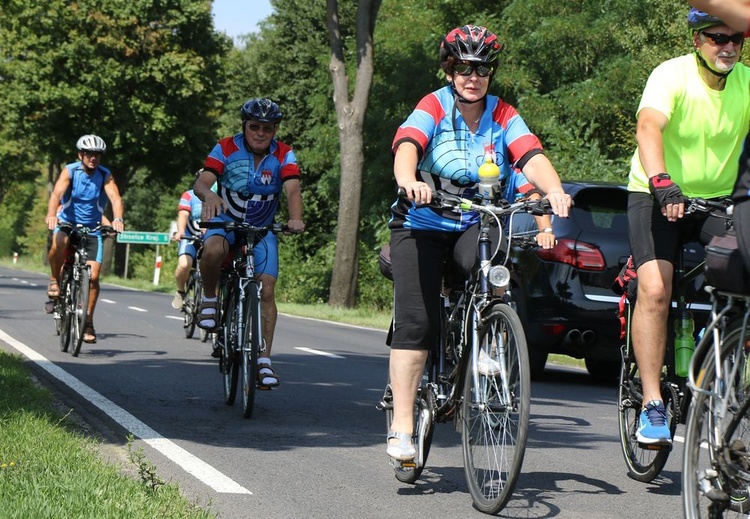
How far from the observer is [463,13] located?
35250 mm

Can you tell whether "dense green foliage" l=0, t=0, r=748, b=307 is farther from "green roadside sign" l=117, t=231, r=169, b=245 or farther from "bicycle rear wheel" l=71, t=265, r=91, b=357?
"bicycle rear wheel" l=71, t=265, r=91, b=357

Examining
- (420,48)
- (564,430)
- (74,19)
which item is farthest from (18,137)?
(564,430)

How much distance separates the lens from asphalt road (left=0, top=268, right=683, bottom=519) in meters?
5.53

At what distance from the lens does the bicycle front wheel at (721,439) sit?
3980mm

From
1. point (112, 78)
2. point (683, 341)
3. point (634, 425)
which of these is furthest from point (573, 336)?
point (112, 78)

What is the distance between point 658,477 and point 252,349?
2904 millimetres

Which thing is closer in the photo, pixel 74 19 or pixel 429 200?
pixel 429 200

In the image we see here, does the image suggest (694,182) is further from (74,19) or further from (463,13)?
(74,19)

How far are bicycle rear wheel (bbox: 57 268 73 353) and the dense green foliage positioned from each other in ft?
35.1

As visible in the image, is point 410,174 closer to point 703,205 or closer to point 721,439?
point 703,205

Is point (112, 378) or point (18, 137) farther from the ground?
point (18, 137)

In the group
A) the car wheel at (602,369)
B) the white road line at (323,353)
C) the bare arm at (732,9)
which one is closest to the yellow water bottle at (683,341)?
the bare arm at (732,9)

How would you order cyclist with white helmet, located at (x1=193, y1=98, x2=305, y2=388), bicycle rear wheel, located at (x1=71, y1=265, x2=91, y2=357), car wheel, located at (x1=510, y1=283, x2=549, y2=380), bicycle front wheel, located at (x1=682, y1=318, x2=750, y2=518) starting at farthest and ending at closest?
bicycle rear wheel, located at (x1=71, y1=265, x2=91, y2=357) → car wheel, located at (x1=510, y1=283, x2=549, y2=380) → cyclist with white helmet, located at (x1=193, y1=98, x2=305, y2=388) → bicycle front wheel, located at (x1=682, y1=318, x2=750, y2=518)

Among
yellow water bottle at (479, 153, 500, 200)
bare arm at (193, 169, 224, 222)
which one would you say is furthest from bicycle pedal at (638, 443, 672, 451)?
bare arm at (193, 169, 224, 222)
